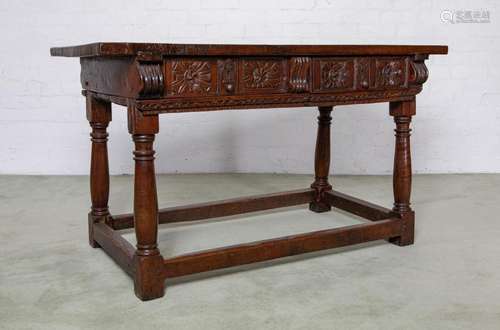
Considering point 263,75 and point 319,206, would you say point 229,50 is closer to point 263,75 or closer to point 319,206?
point 263,75

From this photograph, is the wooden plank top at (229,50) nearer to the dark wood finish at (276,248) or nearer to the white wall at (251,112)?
the dark wood finish at (276,248)

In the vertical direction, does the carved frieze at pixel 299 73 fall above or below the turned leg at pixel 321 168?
above

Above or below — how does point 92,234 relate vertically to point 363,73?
below

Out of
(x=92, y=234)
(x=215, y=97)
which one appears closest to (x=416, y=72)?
(x=215, y=97)

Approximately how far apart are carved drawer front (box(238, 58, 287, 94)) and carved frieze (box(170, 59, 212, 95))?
6.5 inches

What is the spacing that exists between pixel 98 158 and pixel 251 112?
2366mm

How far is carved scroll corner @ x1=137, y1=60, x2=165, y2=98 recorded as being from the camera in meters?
2.56

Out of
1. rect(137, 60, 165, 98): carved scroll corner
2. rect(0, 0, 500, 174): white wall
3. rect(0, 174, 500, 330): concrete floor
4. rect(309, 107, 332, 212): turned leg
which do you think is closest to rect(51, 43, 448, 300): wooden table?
rect(137, 60, 165, 98): carved scroll corner

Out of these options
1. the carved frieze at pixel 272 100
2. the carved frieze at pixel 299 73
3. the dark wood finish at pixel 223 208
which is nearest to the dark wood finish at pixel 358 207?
the dark wood finish at pixel 223 208

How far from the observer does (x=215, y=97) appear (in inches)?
110

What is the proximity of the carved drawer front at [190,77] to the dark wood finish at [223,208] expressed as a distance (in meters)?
1.10

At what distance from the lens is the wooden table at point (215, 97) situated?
265 centimetres

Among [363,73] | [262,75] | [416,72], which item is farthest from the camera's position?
[416,72]

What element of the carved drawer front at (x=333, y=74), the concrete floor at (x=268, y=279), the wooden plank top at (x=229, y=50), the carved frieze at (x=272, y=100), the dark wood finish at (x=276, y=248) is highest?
the wooden plank top at (x=229, y=50)
